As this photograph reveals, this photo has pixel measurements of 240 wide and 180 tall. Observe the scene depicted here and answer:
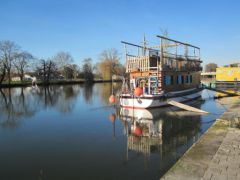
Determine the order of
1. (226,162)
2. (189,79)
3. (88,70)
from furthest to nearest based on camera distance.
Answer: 1. (88,70)
2. (189,79)
3. (226,162)

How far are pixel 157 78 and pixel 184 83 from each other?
14.7ft

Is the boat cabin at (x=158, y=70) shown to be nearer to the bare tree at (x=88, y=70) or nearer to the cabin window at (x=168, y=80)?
the cabin window at (x=168, y=80)

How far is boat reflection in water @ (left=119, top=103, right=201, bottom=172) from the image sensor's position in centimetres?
704

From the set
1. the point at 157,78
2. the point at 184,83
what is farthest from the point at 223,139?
the point at 184,83

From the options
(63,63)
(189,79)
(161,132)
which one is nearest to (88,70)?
(63,63)

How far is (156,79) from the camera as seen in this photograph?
1598 cm

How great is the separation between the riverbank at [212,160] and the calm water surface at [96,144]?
2.32 feet

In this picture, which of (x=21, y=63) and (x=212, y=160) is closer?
(x=212, y=160)

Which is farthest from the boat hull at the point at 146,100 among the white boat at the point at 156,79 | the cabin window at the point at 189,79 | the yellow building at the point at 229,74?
the yellow building at the point at 229,74

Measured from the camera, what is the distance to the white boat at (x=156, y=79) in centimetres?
1510

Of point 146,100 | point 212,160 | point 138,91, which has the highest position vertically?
point 138,91

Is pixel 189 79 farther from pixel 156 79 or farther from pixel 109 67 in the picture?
pixel 109 67

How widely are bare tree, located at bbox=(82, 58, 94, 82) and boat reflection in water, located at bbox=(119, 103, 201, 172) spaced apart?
185 ft

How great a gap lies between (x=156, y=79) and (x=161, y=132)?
270 inches
